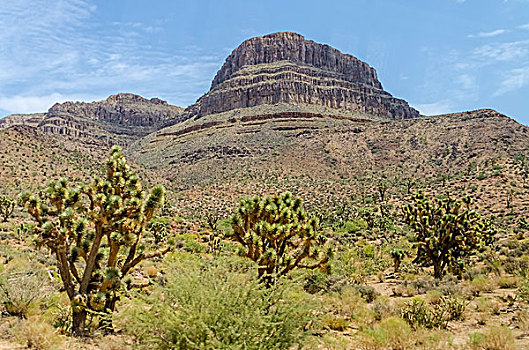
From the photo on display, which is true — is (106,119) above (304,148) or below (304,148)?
above

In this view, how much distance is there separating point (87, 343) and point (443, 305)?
980cm

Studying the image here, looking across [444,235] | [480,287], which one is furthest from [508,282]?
[444,235]

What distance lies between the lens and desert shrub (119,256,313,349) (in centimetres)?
605

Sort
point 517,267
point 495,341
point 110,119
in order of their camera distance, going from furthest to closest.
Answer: point 110,119, point 517,267, point 495,341

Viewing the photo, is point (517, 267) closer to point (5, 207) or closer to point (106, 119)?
point (5, 207)

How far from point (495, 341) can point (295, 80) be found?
116133 millimetres

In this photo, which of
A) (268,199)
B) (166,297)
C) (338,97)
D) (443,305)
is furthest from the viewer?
(338,97)

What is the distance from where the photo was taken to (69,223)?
359 inches

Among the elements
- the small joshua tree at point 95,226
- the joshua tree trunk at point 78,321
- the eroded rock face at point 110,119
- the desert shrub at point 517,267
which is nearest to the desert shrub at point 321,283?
the desert shrub at point 517,267

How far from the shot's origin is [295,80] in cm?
11931

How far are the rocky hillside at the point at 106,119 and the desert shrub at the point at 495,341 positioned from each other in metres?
128

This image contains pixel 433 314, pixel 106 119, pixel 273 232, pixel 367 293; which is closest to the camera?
pixel 433 314

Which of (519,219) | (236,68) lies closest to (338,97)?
(236,68)

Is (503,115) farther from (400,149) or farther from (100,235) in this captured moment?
(100,235)
